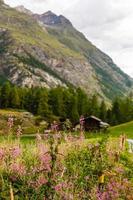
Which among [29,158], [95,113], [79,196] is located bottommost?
[79,196]

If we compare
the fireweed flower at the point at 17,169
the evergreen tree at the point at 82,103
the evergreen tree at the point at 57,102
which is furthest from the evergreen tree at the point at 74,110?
the fireweed flower at the point at 17,169

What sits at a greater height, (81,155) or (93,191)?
(81,155)

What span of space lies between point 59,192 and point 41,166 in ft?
3.93

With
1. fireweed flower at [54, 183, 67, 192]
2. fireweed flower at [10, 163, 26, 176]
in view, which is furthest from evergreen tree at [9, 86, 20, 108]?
fireweed flower at [54, 183, 67, 192]

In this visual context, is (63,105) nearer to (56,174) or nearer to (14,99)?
(14,99)

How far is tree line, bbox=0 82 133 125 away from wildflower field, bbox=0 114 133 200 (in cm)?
12147

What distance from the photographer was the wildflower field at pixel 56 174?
10.2m

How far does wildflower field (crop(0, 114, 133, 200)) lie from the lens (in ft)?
33.4

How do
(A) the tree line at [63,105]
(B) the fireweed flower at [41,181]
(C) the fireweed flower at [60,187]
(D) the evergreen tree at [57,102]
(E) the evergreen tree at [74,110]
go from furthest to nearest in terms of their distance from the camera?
(D) the evergreen tree at [57,102] → (A) the tree line at [63,105] → (E) the evergreen tree at [74,110] → (B) the fireweed flower at [41,181] → (C) the fireweed flower at [60,187]

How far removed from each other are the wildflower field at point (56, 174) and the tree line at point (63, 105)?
121 m

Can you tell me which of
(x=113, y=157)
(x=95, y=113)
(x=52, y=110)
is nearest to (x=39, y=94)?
(x=52, y=110)

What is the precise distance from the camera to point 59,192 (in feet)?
33.9

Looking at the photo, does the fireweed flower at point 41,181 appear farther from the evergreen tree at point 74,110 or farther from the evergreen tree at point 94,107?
the evergreen tree at point 94,107

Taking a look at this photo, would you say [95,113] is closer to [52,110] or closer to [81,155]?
[52,110]
